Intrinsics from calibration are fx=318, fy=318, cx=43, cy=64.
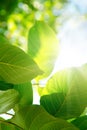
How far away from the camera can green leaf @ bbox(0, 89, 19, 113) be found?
17.6 inches

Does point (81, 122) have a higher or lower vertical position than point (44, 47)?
lower

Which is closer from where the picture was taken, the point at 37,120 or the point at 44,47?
the point at 37,120

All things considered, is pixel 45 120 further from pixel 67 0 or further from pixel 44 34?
pixel 67 0

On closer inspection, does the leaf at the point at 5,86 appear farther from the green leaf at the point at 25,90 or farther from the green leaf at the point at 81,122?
the green leaf at the point at 81,122

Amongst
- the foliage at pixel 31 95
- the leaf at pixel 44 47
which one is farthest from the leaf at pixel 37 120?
the leaf at pixel 44 47

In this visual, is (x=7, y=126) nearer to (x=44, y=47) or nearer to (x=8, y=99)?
(x=8, y=99)

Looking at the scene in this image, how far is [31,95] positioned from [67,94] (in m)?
0.06

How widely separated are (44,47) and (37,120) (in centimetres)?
15

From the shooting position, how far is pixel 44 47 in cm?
54

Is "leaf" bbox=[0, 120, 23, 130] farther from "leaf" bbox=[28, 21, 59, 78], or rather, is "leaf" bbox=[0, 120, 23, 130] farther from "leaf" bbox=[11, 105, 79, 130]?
"leaf" bbox=[28, 21, 59, 78]

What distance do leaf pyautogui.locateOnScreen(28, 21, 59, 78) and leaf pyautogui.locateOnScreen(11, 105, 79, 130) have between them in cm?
11

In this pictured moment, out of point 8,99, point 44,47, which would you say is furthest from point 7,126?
point 44,47

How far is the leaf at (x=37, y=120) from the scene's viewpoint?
16.7 inches

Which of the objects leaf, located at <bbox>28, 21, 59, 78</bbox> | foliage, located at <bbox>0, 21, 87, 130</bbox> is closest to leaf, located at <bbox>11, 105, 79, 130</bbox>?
foliage, located at <bbox>0, 21, 87, 130</bbox>
